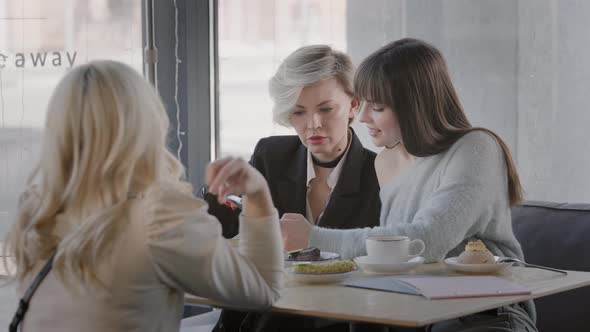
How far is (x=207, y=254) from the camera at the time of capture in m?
1.62

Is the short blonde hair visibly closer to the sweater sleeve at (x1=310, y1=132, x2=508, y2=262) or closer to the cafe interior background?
the sweater sleeve at (x1=310, y1=132, x2=508, y2=262)

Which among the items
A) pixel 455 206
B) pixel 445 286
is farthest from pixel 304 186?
pixel 445 286

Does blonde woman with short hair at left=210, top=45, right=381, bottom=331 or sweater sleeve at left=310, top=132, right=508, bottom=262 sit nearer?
sweater sleeve at left=310, top=132, right=508, bottom=262

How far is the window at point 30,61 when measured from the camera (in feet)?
12.0

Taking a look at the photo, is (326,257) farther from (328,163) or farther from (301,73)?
(301,73)

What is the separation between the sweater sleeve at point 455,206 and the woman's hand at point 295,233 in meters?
0.02

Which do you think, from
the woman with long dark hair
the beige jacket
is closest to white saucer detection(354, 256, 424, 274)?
the woman with long dark hair

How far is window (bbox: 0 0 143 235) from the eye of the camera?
12.0ft

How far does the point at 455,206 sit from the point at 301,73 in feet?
3.00

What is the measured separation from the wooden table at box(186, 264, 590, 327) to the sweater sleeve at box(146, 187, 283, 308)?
0.47ft

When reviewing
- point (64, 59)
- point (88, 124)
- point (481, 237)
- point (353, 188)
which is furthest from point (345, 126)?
point (88, 124)

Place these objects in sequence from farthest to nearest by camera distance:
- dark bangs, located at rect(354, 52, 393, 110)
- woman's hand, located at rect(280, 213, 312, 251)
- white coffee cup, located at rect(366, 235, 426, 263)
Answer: dark bangs, located at rect(354, 52, 393, 110), woman's hand, located at rect(280, 213, 312, 251), white coffee cup, located at rect(366, 235, 426, 263)

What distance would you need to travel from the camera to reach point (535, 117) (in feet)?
12.7

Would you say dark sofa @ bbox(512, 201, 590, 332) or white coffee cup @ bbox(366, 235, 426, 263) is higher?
white coffee cup @ bbox(366, 235, 426, 263)
